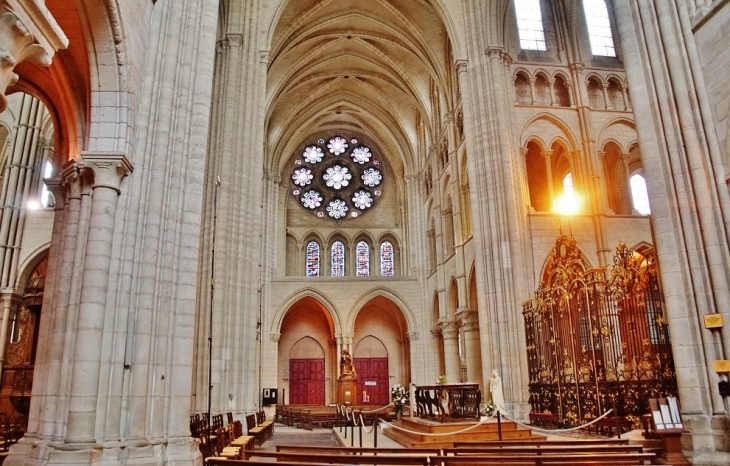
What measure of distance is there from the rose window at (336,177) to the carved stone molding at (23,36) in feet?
103

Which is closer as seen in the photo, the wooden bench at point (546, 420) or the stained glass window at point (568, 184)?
the wooden bench at point (546, 420)

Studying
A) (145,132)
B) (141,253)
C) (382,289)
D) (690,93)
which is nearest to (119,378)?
(141,253)

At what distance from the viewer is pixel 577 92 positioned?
74.5 feet

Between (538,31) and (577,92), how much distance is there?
325 centimetres

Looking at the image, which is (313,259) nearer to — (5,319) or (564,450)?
(5,319)

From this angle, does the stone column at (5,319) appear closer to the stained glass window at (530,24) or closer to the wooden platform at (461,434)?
the wooden platform at (461,434)

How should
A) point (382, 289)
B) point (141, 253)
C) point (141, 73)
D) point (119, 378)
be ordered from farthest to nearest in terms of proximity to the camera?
point (382, 289)
point (141, 73)
point (141, 253)
point (119, 378)

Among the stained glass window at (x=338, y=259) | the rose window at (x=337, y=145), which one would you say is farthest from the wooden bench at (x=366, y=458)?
the rose window at (x=337, y=145)

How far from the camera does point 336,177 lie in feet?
122

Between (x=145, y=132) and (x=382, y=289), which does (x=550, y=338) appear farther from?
(x=382, y=289)

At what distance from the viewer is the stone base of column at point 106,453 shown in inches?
259

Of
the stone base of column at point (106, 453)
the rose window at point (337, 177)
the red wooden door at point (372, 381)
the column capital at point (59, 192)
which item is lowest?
the stone base of column at point (106, 453)

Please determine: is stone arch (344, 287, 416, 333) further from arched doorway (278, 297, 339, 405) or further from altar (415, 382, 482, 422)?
altar (415, 382, 482, 422)

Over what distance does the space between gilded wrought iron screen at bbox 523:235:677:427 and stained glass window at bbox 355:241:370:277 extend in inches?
762
